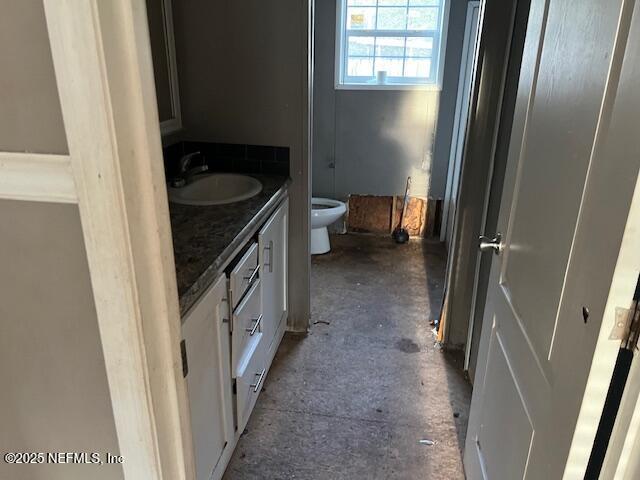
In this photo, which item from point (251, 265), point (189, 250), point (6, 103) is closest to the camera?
point (6, 103)

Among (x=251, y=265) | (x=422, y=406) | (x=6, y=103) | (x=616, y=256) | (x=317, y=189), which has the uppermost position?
(x=6, y=103)

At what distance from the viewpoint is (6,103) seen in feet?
2.29

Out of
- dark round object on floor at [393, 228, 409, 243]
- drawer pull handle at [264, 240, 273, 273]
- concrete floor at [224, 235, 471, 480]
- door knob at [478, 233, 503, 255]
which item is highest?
door knob at [478, 233, 503, 255]

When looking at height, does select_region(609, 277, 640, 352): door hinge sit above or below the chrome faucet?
above

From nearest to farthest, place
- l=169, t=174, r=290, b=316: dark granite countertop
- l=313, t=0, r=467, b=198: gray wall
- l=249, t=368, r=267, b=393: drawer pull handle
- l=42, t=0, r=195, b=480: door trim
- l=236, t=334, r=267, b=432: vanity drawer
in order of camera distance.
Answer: l=42, t=0, r=195, b=480: door trim < l=169, t=174, r=290, b=316: dark granite countertop < l=236, t=334, r=267, b=432: vanity drawer < l=249, t=368, r=267, b=393: drawer pull handle < l=313, t=0, r=467, b=198: gray wall

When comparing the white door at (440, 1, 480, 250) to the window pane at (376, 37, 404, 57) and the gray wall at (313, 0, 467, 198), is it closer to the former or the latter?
the gray wall at (313, 0, 467, 198)

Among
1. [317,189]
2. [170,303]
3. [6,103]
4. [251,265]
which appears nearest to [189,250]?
[251,265]

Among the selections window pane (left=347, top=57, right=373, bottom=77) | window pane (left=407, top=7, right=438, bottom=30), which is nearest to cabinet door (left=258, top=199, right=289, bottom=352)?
window pane (left=347, top=57, right=373, bottom=77)

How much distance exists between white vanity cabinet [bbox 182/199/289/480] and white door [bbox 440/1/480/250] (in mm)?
1579

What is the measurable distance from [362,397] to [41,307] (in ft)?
5.67

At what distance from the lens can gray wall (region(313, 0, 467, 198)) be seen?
3.77m

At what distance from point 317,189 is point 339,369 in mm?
2057

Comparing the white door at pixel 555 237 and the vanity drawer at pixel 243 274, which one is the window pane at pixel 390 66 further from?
the white door at pixel 555 237

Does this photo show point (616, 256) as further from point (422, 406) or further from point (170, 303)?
point (422, 406)
